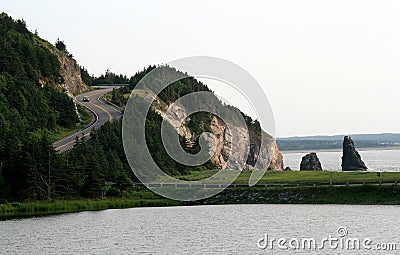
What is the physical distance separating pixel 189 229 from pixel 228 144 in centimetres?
9791

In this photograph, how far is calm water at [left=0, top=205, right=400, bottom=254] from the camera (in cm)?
4788

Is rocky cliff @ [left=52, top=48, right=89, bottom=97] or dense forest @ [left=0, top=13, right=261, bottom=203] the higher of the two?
rocky cliff @ [left=52, top=48, right=89, bottom=97]

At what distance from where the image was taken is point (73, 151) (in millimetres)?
90750

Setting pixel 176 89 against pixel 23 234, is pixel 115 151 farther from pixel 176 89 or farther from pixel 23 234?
pixel 176 89

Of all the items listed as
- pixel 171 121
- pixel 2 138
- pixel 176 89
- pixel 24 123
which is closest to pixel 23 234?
pixel 2 138

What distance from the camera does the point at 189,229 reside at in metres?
57.5

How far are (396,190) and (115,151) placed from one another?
126 ft

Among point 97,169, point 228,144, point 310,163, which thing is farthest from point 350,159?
point 97,169

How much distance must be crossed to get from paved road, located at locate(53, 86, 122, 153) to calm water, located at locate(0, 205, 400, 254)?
3474 cm

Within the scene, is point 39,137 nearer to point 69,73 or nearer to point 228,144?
point 69,73

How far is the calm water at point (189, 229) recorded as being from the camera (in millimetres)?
47875

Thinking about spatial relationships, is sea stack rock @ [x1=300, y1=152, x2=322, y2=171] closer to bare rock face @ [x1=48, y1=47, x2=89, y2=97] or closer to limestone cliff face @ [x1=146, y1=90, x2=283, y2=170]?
limestone cliff face @ [x1=146, y1=90, x2=283, y2=170]

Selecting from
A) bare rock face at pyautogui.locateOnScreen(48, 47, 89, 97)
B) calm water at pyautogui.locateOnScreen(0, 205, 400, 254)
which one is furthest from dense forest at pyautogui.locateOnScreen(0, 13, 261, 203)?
calm water at pyautogui.locateOnScreen(0, 205, 400, 254)

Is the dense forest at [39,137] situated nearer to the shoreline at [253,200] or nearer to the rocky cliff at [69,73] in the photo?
the shoreline at [253,200]
